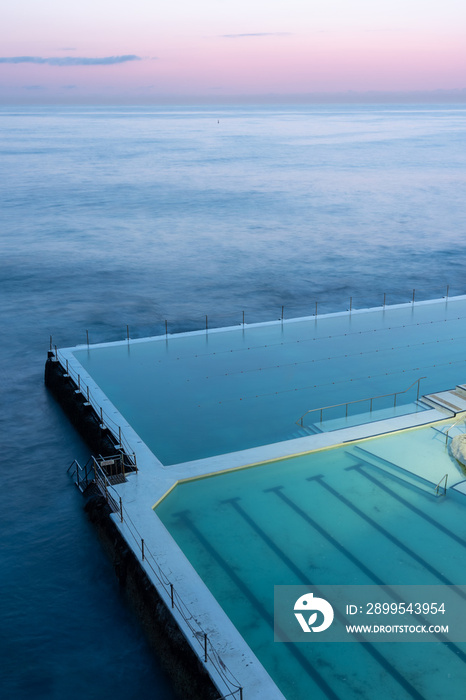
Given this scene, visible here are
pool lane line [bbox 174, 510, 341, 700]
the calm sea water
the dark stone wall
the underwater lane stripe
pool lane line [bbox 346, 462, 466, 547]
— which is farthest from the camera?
pool lane line [bbox 346, 462, 466, 547]

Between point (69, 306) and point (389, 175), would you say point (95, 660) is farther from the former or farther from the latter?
point (389, 175)

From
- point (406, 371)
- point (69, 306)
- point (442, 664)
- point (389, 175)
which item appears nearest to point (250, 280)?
point (69, 306)

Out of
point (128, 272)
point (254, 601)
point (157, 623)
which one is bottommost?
point (128, 272)

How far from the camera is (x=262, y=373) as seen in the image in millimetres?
19281

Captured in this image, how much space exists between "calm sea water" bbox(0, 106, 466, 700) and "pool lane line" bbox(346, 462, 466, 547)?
16.7 feet

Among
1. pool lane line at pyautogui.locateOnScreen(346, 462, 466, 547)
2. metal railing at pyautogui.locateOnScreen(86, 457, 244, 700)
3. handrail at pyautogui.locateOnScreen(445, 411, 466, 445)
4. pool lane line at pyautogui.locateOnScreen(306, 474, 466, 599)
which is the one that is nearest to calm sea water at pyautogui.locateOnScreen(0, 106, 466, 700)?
metal railing at pyautogui.locateOnScreen(86, 457, 244, 700)

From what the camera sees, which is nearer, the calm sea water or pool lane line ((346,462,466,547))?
the calm sea water

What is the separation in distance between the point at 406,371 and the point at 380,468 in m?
5.94

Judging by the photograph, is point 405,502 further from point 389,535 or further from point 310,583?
point 310,583

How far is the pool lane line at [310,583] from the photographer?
898 centimetres

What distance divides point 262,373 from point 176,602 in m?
9.63

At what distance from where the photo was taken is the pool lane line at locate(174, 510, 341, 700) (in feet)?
29.4

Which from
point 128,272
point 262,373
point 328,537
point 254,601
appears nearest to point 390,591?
point 328,537

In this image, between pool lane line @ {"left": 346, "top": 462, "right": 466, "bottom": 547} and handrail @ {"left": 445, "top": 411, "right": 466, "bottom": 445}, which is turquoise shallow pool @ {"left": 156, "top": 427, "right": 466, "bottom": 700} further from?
handrail @ {"left": 445, "top": 411, "right": 466, "bottom": 445}
